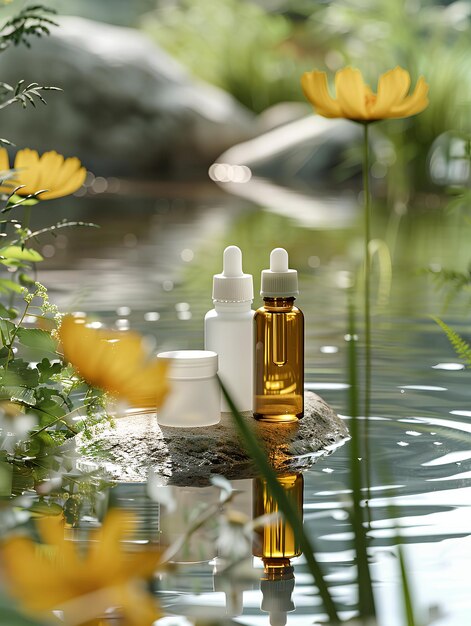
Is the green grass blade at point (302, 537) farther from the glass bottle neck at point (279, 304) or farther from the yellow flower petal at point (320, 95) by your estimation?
the yellow flower petal at point (320, 95)

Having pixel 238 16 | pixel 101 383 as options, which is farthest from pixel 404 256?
pixel 238 16

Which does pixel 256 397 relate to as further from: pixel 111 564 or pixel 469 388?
pixel 111 564

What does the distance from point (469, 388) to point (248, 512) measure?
1.02 metres

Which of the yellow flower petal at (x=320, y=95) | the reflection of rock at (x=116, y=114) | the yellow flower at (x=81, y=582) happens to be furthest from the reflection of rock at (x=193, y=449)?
the reflection of rock at (x=116, y=114)

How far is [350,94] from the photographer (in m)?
2.50

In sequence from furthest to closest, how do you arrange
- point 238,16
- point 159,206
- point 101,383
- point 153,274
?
point 238,16 → point 159,206 → point 153,274 → point 101,383

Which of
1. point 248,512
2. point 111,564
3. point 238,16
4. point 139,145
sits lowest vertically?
point 248,512

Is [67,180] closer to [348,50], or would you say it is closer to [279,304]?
[279,304]

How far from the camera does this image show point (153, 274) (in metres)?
4.86

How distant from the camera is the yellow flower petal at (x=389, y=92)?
8.11 feet

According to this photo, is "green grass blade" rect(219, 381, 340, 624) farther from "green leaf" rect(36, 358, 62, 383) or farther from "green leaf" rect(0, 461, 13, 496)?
Answer: "green leaf" rect(36, 358, 62, 383)

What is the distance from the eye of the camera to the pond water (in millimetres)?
1420

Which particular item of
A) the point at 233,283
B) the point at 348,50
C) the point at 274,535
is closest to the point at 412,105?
the point at 233,283

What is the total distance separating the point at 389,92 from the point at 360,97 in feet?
0.19
